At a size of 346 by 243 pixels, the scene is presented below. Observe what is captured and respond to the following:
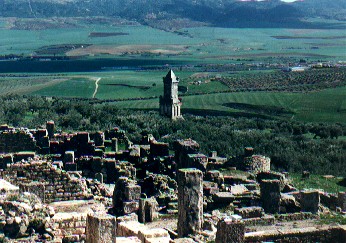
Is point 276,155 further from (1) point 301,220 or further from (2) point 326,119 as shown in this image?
(2) point 326,119

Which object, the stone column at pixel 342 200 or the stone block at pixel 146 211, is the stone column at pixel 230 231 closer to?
the stone block at pixel 146 211

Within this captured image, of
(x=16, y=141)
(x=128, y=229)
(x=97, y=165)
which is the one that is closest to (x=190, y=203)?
(x=128, y=229)

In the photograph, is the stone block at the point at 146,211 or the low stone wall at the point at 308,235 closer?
the low stone wall at the point at 308,235

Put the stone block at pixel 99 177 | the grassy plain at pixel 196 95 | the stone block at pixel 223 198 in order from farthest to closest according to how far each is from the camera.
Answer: the grassy plain at pixel 196 95 < the stone block at pixel 99 177 < the stone block at pixel 223 198

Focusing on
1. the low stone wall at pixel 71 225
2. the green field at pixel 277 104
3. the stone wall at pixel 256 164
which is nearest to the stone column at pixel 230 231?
the low stone wall at pixel 71 225

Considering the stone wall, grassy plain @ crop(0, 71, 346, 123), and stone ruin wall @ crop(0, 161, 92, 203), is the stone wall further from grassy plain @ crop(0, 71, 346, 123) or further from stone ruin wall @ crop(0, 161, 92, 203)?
grassy plain @ crop(0, 71, 346, 123)

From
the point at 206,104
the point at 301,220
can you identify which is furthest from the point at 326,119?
the point at 301,220
